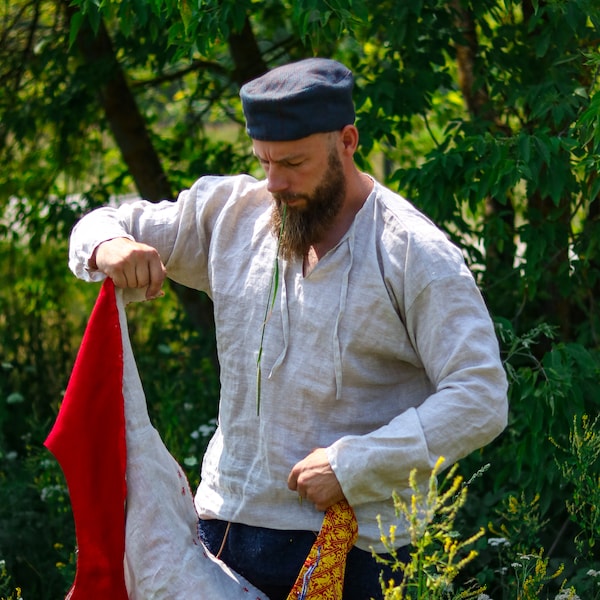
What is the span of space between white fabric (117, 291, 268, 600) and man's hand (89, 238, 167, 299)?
0.11 meters

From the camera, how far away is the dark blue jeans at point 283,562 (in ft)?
7.79

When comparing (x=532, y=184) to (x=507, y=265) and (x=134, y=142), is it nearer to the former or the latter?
(x=507, y=265)

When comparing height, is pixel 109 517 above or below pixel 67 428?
below

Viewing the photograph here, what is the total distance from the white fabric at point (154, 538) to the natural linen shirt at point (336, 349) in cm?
12

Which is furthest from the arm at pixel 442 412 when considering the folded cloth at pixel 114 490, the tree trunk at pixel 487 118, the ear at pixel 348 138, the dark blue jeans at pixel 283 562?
the tree trunk at pixel 487 118

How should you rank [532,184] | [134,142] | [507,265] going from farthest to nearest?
[134,142] → [507,265] → [532,184]

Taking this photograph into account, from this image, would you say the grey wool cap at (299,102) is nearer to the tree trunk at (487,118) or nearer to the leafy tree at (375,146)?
the leafy tree at (375,146)

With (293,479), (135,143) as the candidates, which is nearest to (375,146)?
(135,143)

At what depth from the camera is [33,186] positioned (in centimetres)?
566

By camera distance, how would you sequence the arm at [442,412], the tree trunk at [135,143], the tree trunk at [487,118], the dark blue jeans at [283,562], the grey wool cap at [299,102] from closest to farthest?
the arm at [442,412] < the grey wool cap at [299,102] < the dark blue jeans at [283,562] < the tree trunk at [487,118] < the tree trunk at [135,143]

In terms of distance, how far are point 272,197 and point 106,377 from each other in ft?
1.92

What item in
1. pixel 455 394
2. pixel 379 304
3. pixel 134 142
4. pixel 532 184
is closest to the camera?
pixel 455 394

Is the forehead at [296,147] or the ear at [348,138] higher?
the forehead at [296,147]

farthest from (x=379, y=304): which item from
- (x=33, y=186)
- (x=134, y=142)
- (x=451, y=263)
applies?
(x=33, y=186)
